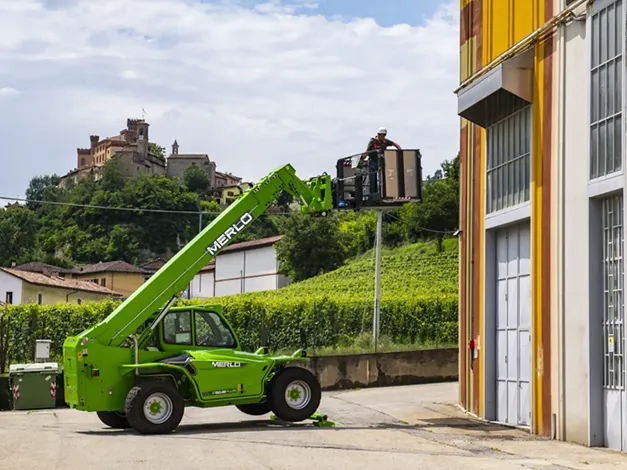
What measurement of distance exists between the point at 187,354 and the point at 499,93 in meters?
7.42

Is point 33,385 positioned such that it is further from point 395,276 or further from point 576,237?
point 395,276

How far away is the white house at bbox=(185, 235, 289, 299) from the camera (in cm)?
9575

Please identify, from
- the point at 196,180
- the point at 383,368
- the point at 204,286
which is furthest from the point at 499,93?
the point at 196,180

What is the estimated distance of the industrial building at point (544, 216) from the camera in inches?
592

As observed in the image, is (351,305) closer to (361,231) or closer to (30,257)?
(361,231)

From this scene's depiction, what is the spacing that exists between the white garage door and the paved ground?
0.69m

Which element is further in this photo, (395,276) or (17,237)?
(17,237)

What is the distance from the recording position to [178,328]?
18.8 meters

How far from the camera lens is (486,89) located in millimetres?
18406

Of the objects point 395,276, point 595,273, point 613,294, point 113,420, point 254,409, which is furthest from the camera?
point 395,276

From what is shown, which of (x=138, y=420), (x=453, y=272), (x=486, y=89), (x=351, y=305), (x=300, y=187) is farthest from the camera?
(x=453, y=272)

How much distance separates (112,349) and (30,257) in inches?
4753

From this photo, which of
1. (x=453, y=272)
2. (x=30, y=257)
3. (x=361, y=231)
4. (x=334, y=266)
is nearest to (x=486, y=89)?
(x=453, y=272)

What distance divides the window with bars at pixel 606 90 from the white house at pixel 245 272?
78.6m
